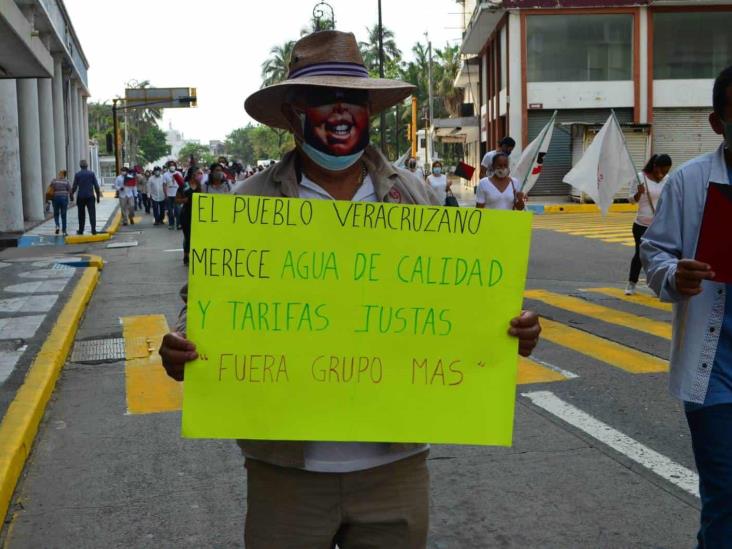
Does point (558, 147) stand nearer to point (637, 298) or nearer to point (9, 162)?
point (9, 162)

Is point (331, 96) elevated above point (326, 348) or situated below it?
above

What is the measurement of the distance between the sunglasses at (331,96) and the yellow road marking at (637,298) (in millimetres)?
9275

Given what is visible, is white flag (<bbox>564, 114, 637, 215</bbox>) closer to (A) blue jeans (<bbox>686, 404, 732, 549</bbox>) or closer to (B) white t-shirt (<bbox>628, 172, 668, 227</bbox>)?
(B) white t-shirt (<bbox>628, 172, 668, 227</bbox>)

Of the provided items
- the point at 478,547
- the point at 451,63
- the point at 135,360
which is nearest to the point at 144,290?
the point at 135,360

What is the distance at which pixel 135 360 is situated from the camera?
8852 millimetres

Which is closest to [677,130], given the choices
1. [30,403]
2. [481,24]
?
[481,24]

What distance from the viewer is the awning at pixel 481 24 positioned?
121 ft

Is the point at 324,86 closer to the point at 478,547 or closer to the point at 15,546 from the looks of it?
the point at 478,547

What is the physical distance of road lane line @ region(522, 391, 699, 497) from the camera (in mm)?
5176

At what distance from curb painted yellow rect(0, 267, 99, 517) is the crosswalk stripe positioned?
→ 15.3ft

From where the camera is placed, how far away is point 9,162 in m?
23.2

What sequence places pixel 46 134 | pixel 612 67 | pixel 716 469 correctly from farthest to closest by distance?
1. pixel 612 67
2. pixel 46 134
3. pixel 716 469

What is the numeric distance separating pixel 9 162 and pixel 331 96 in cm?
2227

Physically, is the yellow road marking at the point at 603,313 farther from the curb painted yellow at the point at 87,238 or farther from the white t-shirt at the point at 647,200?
the curb painted yellow at the point at 87,238
